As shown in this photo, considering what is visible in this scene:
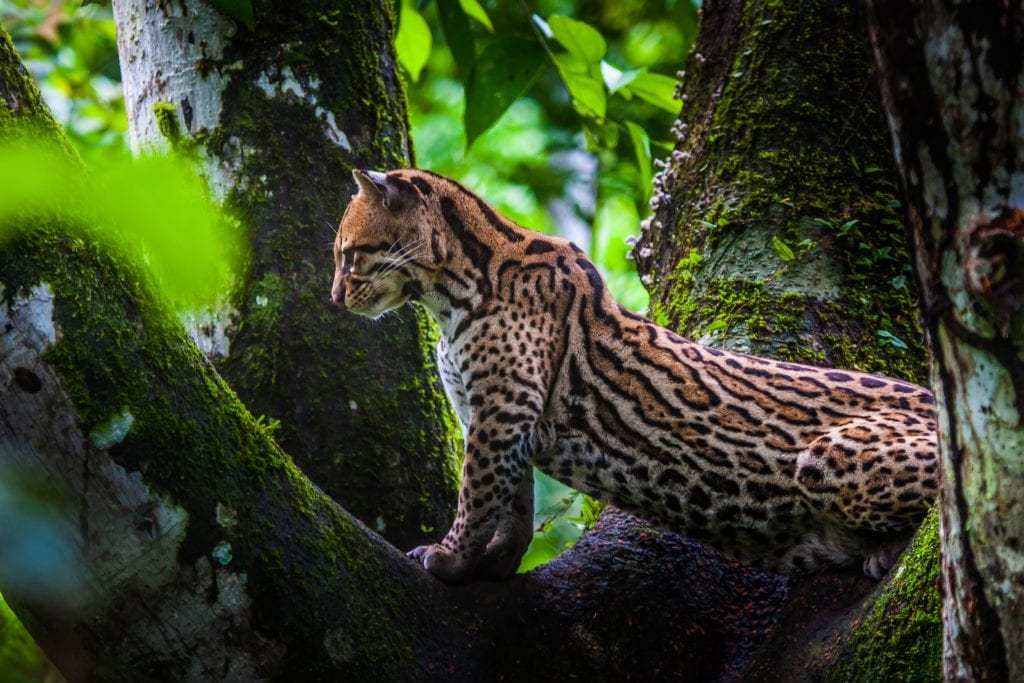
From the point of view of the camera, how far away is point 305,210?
600 cm

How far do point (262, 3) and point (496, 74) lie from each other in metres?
1.37

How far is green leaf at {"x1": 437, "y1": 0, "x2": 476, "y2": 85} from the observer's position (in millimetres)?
5555

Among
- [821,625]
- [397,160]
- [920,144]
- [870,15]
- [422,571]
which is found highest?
[397,160]

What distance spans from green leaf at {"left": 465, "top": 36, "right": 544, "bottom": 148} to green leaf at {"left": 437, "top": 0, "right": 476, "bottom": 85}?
7 centimetres

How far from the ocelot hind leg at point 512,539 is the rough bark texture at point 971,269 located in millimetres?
2616

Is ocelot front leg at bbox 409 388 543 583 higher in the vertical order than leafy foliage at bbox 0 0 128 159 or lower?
lower

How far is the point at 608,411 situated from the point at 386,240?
4.68ft

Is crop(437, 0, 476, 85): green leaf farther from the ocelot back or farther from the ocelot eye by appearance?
the ocelot eye

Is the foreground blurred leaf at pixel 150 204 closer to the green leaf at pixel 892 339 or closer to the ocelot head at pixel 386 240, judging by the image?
the ocelot head at pixel 386 240

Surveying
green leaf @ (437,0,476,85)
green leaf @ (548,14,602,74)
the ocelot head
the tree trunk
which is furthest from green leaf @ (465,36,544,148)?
the tree trunk

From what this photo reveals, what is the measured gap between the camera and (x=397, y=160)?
645cm

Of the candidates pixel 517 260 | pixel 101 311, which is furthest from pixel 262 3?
pixel 101 311

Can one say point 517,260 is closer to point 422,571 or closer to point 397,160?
point 397,160

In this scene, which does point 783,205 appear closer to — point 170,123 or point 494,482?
point 494,482
